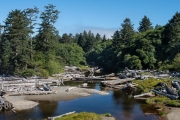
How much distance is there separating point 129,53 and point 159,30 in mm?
16454

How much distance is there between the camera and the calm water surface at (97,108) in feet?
128

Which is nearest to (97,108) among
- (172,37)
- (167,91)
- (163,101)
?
(163,101)

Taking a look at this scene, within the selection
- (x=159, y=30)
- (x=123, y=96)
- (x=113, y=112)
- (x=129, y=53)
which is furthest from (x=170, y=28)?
(x=113, y=112)

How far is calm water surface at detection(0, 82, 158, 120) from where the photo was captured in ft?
128

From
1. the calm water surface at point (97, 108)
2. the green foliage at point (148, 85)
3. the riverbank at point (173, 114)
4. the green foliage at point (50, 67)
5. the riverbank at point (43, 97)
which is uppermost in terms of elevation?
the green foliage at point (50, 67)

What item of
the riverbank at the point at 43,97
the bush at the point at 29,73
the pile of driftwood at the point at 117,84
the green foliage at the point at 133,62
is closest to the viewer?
the riverbank at the point at 43,97

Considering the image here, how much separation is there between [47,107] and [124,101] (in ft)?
51.9

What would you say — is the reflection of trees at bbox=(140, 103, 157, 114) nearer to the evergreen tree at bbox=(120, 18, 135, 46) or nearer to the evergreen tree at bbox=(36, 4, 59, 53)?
the evergreen tree at bbox=(36, 4, 59, 53)

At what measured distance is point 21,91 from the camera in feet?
186

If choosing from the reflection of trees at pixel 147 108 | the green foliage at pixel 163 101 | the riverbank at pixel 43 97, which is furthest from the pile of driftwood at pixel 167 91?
the riverbank at pixel 43 97

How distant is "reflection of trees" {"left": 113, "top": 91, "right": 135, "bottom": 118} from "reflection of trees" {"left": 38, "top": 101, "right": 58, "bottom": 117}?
39.4 ft

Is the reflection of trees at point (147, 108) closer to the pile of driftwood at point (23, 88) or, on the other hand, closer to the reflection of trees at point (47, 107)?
the reflection of trees at point (47, 107)

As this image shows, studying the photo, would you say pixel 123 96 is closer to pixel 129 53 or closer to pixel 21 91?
pixel 21 91

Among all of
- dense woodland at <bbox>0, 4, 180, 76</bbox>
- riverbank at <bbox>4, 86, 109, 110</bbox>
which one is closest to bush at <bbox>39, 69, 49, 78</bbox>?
dense woodland at <bbox>0, 4, 180, 76</bbox>
